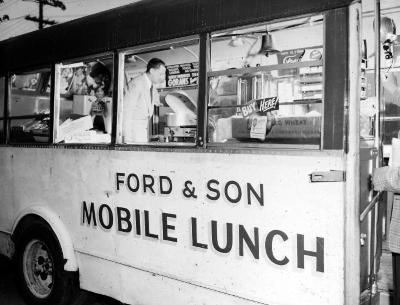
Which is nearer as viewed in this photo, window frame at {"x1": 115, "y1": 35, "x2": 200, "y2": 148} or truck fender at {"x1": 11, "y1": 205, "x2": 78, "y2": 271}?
window frame at {"x1": 115, "y1": 35, "x2": 200, "y2": 148}

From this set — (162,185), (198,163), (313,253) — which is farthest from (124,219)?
(313,253)

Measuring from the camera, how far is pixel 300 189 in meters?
2.42

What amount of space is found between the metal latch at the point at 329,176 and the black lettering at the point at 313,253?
1.10ft

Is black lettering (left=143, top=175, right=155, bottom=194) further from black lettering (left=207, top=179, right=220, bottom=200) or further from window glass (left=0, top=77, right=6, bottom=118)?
window glass (left=0, top=77, right=6, bottom=118)

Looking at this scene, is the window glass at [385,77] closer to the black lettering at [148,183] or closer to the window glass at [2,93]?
the black lettering at [148,183]

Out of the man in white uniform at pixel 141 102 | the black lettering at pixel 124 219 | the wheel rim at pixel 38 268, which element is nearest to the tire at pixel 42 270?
the wheel rim at pixel 38 268

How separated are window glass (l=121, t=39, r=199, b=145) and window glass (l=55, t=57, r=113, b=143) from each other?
195mm

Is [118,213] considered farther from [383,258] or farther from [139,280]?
[383,258]

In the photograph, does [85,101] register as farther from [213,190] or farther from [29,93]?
[213,190]

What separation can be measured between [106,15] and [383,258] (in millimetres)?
3496

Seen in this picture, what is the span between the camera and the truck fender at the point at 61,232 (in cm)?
370

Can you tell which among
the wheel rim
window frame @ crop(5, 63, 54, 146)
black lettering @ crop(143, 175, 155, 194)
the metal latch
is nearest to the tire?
the wheel rim

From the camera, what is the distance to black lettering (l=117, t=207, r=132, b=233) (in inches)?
130

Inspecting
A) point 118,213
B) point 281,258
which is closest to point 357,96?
point 281,258
